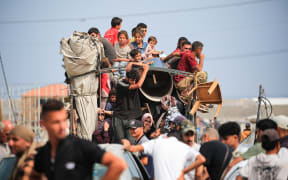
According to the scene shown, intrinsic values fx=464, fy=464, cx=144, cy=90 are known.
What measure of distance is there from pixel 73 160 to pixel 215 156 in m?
3.02

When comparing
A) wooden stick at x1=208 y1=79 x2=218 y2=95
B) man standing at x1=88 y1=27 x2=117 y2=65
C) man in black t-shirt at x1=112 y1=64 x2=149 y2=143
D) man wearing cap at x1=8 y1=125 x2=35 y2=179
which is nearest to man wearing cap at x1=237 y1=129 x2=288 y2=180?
man wearing cap at x1=8 y1=125 x2=35 y2=179

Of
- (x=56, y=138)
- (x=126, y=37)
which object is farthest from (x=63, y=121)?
(x=126, y=37)

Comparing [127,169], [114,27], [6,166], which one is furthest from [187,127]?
[114,27]

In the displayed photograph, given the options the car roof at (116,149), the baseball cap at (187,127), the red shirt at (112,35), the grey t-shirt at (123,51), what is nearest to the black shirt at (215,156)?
the baseball cap at (187,127)

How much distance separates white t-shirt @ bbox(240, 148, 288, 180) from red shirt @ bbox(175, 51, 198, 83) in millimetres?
4412

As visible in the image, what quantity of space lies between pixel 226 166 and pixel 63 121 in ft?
10.6

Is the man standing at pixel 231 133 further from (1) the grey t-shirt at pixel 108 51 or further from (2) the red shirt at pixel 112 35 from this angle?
(2) the red shirt at pixel 112 35

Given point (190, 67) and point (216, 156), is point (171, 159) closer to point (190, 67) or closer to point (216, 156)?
point (216, 156)

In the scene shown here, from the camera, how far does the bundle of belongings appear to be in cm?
844

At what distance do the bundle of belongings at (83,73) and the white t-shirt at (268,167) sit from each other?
395cm

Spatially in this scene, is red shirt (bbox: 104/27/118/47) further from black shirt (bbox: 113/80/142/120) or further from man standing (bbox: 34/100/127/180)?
man standing (bbox: 34/100/127/180)

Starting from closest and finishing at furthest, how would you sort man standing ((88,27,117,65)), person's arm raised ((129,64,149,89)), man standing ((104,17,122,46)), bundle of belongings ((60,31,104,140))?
person's arm raised ((129,64,149,89)) < bundle of belongings ((60,31,104,140)) < man standing ((88,27,117,65)) < man standing ((104,17,122,46))

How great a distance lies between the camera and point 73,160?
366 cm

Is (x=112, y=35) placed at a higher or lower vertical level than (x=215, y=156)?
higher
